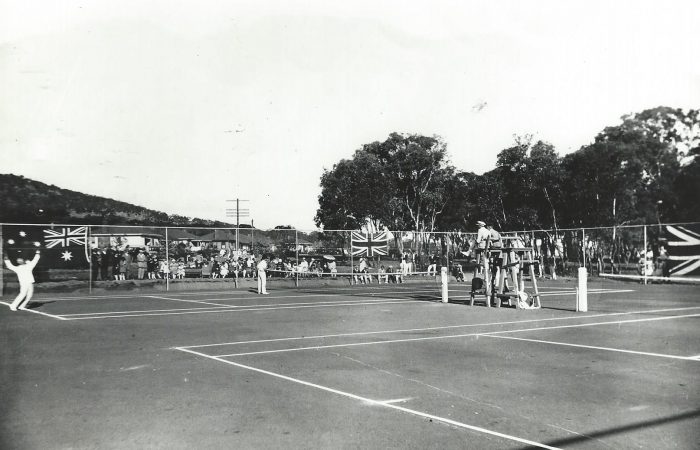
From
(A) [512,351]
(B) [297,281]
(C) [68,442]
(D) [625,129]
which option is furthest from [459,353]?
(D) [625,129]

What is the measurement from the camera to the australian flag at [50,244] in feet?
84.2

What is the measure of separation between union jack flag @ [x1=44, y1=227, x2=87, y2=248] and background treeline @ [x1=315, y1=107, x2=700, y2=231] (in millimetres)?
32869

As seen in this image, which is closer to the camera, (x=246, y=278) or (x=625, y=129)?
(x=246, y=278)

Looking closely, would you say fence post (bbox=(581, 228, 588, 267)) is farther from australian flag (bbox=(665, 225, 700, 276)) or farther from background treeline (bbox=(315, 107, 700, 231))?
background treeline (bbox=(315, 107, 700, 231))

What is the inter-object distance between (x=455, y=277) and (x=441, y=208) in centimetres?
2313

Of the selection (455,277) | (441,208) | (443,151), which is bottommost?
(455,277)

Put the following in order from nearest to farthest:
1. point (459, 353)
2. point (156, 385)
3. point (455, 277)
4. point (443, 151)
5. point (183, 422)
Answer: point (183, 422), point (156, 385), point (459, 353), point (455, 277), point (443, 151)

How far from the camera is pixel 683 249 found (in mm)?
28656

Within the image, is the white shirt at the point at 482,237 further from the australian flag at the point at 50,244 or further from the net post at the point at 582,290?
the australian flag at the point at 50,244

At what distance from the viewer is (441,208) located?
6062cm

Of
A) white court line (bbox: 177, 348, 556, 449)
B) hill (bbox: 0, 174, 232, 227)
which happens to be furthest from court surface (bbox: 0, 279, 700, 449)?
hill (bbox: 0, 174, 232, 227)

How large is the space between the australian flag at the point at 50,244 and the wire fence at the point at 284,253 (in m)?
0.04

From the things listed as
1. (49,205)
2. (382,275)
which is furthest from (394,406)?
(49,205)

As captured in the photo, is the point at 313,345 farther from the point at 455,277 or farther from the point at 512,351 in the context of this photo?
the point at 455,277
